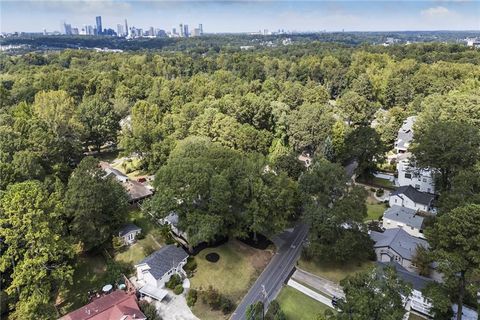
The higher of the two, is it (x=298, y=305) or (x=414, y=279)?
(x=414, y=279)

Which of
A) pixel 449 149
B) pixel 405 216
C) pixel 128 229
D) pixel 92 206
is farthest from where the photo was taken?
pixel 449 149

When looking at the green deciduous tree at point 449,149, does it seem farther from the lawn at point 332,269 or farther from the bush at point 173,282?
the bush at point 173,282

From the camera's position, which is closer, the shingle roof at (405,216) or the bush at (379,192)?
the shingle roof at (405,216)

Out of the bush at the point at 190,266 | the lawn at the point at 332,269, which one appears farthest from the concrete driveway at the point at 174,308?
the lawn at the point at 332,269

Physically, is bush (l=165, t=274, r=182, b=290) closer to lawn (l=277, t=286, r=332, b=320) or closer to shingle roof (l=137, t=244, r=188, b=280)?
shingle roof (l=137, t=244, r=188, b=280)

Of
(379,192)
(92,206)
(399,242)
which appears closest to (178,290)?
(92,206)

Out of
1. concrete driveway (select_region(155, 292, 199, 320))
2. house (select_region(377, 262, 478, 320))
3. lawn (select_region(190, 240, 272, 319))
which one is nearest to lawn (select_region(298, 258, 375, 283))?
house (select_region(377, 262, 478, 320))

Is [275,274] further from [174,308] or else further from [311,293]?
[174,308]
